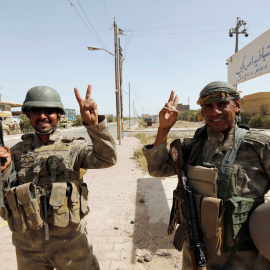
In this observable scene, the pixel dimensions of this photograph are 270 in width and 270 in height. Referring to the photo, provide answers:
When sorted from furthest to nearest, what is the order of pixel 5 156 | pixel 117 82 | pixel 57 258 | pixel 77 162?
pixel 117 82
pixel 77 162
pixel 57 258
pixel 5 156

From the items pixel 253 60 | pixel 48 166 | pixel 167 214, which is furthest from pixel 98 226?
pixel 253 60

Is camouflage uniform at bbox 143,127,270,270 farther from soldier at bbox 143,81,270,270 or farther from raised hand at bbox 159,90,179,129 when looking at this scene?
raised hand at bbox 159,90,179,129

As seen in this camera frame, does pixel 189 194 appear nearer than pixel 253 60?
Yes

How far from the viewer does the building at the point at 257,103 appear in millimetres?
25203

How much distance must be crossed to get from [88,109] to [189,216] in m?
1.08

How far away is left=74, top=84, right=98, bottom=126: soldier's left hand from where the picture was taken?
1652mm

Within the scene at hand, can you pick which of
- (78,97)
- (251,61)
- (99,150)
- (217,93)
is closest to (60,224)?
(99,150)

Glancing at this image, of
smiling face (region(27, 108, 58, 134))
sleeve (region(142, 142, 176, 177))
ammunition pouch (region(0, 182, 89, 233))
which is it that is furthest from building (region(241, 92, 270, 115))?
ammunition pouch (region(0, 182, 89, 233))

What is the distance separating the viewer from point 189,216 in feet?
5.12

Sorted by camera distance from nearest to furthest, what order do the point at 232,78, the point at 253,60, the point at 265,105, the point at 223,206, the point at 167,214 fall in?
the point at 223,206 < the point at 167,214 < the point at 253,60 < the point at 232,78 < the point at 265,105

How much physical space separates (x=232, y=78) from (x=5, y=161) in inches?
325

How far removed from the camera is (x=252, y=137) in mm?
1562

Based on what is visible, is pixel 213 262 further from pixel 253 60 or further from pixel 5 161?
pixel 253 60

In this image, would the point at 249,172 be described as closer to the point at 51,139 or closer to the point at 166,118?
the point at 166,118
